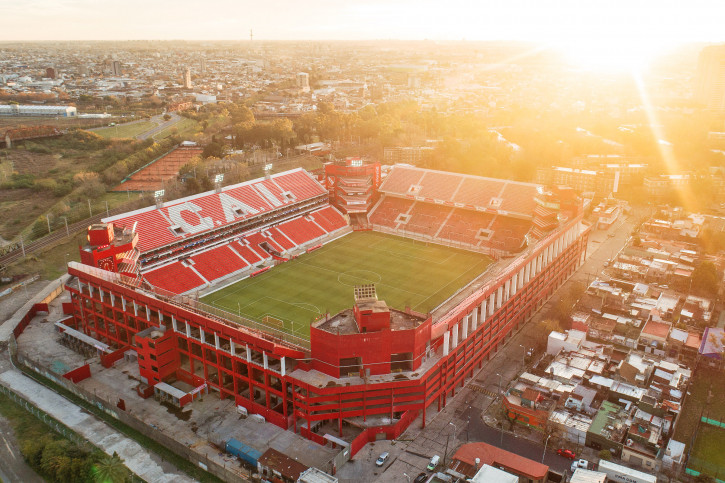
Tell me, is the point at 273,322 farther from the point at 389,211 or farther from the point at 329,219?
the point at 389,211

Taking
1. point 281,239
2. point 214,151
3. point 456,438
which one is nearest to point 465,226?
point 281,239

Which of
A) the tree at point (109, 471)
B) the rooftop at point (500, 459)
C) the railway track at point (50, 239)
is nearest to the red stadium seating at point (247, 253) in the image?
the railway track at point (50, 239)

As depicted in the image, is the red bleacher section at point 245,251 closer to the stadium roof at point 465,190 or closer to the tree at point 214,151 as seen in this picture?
the stadium roof at point 465,190

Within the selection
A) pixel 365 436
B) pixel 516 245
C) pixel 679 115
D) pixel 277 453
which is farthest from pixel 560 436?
pixel 679 115

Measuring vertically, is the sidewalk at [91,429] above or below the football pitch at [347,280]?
below

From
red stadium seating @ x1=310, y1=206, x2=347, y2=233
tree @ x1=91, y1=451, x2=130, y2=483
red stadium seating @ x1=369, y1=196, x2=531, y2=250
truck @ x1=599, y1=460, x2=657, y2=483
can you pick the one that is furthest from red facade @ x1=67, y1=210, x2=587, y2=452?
red stadium seating @ x1=310, y1=206, x2=347, y2=233
